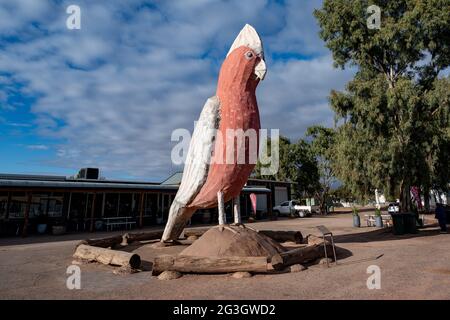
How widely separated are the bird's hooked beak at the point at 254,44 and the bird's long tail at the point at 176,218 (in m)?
4.14

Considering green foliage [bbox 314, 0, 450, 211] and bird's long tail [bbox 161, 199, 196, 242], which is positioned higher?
green foliage [bbox 314, 0, 450, 211]

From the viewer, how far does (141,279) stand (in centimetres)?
605

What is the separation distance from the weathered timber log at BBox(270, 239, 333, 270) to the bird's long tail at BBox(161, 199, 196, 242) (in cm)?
A: 312

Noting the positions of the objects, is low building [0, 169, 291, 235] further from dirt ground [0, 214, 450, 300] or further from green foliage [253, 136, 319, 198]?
green foliage [253, 136, 319, 198]

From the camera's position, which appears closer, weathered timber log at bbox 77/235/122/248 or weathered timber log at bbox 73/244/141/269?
weathered timber log at bbox 73/244/141/269

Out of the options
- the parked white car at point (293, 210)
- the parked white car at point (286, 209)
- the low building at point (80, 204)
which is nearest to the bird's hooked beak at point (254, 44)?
the low building at point (80, 204)

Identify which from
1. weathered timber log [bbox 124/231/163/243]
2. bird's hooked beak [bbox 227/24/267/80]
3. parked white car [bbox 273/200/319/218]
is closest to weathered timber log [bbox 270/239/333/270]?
bird's hooked beak [bbox 227/24/267/80]

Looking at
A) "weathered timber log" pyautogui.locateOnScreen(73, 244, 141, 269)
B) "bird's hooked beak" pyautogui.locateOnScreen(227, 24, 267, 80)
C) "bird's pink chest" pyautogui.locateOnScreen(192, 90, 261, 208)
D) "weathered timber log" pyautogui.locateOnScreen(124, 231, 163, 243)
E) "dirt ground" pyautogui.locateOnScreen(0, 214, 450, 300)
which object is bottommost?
"dirt ground" pyautogui.locateOnScreen(0, 214, 450, 300)

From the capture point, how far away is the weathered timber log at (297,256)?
20.5 feet

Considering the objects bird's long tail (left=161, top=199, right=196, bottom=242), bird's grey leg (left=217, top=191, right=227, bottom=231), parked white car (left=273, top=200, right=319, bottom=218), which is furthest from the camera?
parked white car (left=273, top=200, right=319, bottom=218)

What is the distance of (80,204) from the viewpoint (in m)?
20.0

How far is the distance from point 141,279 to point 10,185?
1131 centimetres

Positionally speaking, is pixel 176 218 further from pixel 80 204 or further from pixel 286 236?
pixel 80 204

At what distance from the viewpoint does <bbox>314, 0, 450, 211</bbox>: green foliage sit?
15.5m
